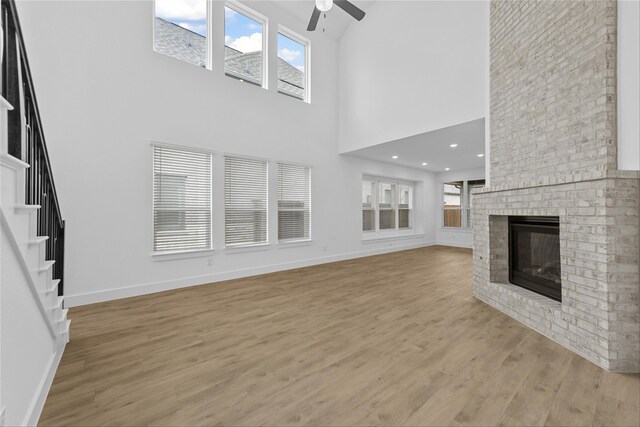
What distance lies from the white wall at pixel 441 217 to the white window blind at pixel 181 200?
785 cm

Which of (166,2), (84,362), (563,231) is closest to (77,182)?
(84,362)

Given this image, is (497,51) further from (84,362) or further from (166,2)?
(84,362)

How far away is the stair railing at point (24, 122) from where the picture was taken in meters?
1.57

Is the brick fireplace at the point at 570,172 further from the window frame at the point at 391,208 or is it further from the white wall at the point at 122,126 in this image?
the window frame at the point at 391,208

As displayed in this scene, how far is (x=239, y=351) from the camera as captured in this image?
238 centimetres

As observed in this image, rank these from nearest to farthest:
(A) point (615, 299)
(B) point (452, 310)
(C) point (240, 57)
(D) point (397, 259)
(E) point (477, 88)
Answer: (A) point (615, 299), (B) point (452, 310), (E) point (477, 88), (C) point (240, 57), (D) point (397, 259)

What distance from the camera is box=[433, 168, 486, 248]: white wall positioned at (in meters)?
8.88

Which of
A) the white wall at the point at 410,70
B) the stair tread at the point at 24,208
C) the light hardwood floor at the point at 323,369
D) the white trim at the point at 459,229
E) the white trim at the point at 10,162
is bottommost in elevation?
the light hardwood floor at the point at 323,369

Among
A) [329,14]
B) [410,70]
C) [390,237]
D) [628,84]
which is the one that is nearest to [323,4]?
[410,70]

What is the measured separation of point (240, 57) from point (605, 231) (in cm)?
577

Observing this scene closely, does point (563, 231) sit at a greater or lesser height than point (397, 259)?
greater

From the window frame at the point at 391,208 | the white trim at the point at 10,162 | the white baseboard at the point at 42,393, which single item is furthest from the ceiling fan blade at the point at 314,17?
the white baseboard at the point at 42,393

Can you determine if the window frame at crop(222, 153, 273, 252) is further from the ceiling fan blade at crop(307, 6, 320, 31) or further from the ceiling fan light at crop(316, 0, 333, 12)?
the ceiling fan light at crop(316, 0, 333, 12)

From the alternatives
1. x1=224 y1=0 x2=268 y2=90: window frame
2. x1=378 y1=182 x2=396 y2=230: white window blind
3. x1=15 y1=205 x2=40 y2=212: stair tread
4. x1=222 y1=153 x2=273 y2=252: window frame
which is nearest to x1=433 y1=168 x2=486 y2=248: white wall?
x1=378 y1=182 x2=396 y2=230: white window blind
